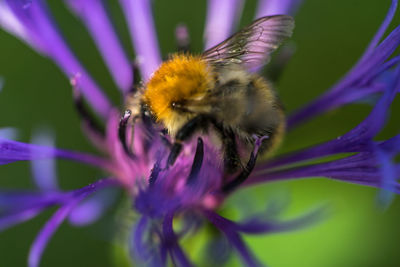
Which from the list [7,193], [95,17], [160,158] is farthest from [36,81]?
[160,158]

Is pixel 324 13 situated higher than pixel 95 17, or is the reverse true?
pixel 95 17

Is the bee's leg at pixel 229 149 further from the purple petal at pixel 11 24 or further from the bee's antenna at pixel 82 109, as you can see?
the purple petal at pixel 11 24

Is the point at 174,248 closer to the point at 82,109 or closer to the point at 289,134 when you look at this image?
the point at 82,109

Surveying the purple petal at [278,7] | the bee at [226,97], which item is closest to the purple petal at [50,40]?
the bee at [226,97]

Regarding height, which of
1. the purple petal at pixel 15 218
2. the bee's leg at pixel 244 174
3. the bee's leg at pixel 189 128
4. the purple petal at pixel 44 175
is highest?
the purple petal at pixel 44 175

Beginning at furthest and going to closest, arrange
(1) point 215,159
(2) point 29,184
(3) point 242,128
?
(2) point 29,184
(1) point 215,159
(3) point 242,128

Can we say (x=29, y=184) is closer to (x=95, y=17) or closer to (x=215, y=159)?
(x=95, y=17)
